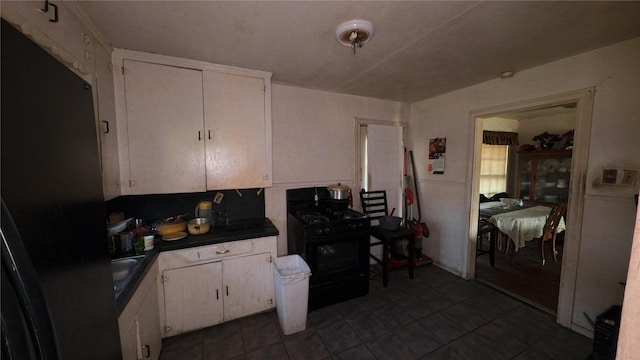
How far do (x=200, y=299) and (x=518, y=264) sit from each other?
4084 millimetres

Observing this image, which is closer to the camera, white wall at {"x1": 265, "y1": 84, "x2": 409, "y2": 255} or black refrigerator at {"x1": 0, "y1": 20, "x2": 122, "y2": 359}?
black refrigerator at {"x1": 0, "y1": 20, "x2": 122, "y2": 359}

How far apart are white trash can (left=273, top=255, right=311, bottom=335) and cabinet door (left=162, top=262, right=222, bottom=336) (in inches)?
21.1

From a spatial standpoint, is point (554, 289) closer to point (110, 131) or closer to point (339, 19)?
point (339, 19)

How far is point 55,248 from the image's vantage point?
54 centimetres

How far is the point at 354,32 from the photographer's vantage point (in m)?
1.49

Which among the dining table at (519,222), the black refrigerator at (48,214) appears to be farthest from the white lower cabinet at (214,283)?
the dining table at (519,222)

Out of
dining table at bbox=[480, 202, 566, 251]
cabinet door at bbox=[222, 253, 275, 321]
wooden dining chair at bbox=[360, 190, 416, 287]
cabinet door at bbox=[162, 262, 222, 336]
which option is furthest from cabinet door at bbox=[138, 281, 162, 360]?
dining table at bbox=[480, 202, 566, 251]

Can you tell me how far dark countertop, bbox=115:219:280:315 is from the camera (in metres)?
1.22

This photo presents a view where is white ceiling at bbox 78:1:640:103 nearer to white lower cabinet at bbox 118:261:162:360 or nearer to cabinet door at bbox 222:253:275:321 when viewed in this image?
white lower cabinet at bbox 118:261:162:360

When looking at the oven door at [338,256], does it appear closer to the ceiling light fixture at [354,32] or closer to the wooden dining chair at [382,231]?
the wooden dining chair at [382,231]

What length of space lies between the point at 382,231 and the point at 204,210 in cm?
208

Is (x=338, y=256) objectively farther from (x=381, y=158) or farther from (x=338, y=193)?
(x=381, y=158)

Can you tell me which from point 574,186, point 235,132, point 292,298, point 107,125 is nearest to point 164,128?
point 107,125

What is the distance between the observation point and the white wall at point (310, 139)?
2.68 m
